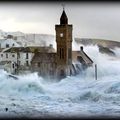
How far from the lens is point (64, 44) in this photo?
12.9 ft

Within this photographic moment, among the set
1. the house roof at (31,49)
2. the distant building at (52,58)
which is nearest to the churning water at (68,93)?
the distant building at (52,58)

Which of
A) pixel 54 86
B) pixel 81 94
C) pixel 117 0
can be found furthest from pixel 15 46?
pixel 117 0

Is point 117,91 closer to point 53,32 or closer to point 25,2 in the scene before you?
point 53,32

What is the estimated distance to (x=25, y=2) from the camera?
3.89 meters

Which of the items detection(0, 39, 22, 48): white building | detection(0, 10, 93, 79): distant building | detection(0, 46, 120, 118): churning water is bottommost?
detection(0, 46, 120, 118): churning water

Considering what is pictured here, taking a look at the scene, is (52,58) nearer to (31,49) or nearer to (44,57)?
(44,57)

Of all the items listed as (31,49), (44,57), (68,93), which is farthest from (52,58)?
(68,93)

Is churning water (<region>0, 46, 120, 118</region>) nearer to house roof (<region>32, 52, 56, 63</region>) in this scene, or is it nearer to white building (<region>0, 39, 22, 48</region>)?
house roof (<region>32, 52, 56, 63</region>)

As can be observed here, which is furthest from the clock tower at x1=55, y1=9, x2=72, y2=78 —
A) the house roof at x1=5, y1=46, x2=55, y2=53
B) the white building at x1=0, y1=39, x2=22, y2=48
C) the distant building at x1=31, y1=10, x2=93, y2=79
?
the white building at x1=0, y1=39, x2=22, y2=48

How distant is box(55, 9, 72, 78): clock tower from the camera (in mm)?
3912

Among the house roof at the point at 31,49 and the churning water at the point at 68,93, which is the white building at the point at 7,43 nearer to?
the house roof at the point at 31,49

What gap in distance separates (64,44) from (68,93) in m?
0.47

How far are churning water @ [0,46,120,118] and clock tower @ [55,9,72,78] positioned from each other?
0.14 meters

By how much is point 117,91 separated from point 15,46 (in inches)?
42.0
